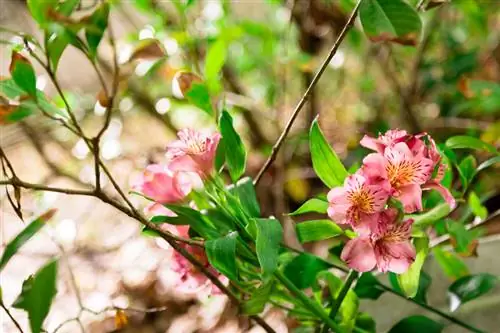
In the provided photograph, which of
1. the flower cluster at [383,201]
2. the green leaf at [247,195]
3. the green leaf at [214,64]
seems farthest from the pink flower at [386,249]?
the green leaf at [214,64]

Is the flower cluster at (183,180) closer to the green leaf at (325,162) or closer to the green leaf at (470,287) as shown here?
the green leaf at (325,162)

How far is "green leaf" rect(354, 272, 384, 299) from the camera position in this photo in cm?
71

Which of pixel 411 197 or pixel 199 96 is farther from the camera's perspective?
pixel 199 96

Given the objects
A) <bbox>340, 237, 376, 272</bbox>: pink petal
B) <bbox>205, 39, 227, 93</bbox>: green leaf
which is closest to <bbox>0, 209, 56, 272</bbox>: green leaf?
<bbox>340, 237, 376, 272</bbox>: pink petal

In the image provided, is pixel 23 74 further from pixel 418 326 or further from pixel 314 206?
pixel 418 326

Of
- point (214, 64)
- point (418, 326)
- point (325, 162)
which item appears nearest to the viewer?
point (325, 162)

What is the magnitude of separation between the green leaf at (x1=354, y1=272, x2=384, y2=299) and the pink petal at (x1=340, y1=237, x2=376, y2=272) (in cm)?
16

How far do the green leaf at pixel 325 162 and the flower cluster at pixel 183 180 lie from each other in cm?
9

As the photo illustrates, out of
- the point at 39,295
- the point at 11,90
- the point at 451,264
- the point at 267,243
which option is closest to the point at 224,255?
the point at 267,243

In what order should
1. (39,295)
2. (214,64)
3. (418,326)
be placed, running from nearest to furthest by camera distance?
(39,295) < (418,326) < (214,64)

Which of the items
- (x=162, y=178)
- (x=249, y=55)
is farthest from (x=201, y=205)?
(x=249, y=55)

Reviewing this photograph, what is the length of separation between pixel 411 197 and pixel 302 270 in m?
0.17

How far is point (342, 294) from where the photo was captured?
2.07ft

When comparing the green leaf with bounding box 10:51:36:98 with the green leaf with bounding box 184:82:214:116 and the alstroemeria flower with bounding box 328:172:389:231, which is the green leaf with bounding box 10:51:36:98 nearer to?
the green leaf with bounding box 184:82:214:116
